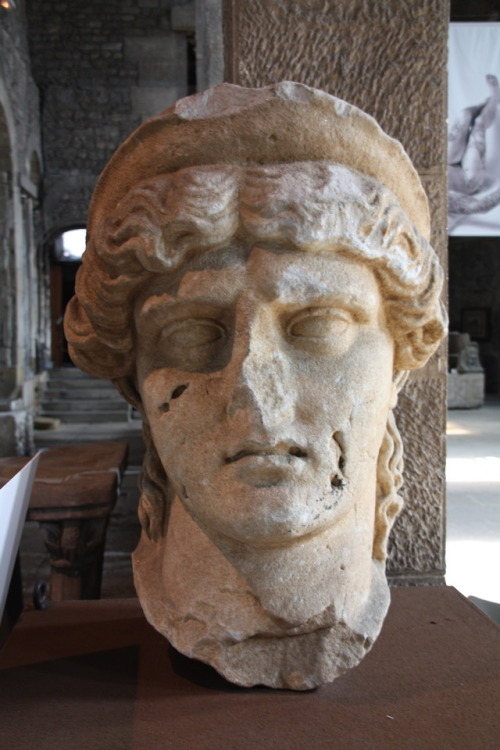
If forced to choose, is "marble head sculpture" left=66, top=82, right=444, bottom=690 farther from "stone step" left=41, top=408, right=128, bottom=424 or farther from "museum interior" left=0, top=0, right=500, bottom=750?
"stone step" left=41, top=408, right=128, bottom=424

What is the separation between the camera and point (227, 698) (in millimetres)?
1292

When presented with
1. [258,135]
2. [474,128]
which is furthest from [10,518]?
[474,128]

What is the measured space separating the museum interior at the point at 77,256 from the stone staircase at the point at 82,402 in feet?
0.08

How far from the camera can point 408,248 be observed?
129 cm

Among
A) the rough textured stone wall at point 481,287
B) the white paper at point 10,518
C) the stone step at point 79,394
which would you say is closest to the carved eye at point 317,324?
the white paper at point 10,518

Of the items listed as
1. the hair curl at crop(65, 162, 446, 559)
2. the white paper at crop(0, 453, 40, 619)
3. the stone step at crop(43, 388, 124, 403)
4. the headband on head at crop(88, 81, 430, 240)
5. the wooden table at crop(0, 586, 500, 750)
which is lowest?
the wooden table at crop(0, 586, 500, 750)

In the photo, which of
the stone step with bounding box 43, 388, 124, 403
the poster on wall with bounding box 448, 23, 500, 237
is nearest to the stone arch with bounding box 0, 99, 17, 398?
the stone step with bounding box 43, 388, 124, 403

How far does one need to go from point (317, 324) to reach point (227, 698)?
79 centimetres

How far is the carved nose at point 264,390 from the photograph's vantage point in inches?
44.9

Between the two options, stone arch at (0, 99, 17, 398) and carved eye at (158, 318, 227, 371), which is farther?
stone arch at (0, 99, 17, 398)

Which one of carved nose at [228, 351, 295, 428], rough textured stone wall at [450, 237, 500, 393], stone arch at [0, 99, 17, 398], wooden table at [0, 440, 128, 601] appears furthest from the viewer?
rough textured stone wall at [450, 237, 500, 393]

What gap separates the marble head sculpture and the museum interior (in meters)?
0.21

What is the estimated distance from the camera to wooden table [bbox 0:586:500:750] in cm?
118

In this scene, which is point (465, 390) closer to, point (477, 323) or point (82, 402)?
point (477, 323)
